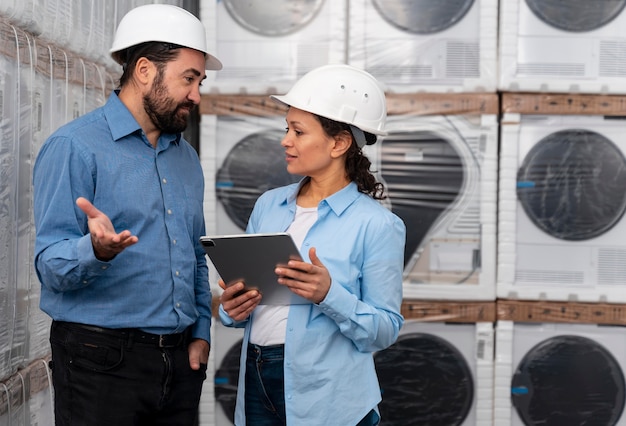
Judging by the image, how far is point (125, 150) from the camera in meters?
2.12

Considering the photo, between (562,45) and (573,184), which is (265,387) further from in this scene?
(562,45)

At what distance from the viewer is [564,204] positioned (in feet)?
12.1

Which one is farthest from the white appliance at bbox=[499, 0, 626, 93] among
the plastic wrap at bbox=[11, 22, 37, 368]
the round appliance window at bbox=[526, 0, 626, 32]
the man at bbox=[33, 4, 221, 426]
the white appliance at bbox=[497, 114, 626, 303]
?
the plastic wrap at bbox=[11, 22, 37, 368]

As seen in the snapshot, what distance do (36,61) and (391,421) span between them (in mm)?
2255

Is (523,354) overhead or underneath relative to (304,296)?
underneath

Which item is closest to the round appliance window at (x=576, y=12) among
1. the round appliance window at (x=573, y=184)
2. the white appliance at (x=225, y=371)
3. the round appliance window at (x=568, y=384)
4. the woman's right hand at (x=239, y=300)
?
the round appliance window at (x=573, y=184)

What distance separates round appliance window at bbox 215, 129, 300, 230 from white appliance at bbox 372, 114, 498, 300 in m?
0.45

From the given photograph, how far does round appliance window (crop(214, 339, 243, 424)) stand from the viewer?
150 inches

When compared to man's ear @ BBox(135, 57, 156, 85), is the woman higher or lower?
lower

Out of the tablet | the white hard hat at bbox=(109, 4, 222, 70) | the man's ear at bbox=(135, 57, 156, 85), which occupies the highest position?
the white hard hat at bbox=(109, 4, 222, 70)

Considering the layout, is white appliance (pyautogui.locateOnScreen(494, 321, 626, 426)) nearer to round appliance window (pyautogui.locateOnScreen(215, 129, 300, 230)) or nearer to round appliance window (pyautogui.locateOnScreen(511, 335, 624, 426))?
round appliance window (pyautogui.locateOnScreen(511, 335, 624, 426))

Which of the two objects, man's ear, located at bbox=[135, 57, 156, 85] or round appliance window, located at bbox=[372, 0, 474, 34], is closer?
man's ear, located at bbox=[135, 57, 156, 85]

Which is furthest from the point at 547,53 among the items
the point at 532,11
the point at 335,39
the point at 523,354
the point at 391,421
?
the point at 391,421

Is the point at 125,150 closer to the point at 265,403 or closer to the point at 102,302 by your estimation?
the point at 102,302
